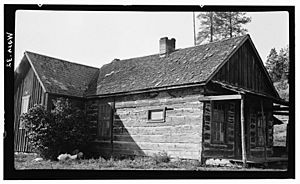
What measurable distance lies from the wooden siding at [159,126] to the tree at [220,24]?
1936mm

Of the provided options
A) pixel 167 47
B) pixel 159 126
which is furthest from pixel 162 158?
pixel 167 47

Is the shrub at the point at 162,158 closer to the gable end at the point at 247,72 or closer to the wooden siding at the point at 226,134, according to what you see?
the wooden siding at the point at 226,134

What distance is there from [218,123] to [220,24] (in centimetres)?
371

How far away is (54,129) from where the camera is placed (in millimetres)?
14773

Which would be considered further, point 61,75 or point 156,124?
point 61,75

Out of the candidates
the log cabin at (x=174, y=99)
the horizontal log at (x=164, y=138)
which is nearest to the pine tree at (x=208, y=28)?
the log cabin at (x=174, y=99)

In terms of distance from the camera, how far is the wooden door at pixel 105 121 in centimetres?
1588

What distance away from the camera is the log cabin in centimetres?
1324

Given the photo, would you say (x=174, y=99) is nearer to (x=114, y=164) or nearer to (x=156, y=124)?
(x=156, y=124)

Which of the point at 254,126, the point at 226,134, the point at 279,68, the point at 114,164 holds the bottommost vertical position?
the point at 114,164

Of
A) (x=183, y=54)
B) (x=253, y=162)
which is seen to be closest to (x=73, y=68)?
(x=183, y=54)

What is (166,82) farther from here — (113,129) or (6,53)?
(6,53)

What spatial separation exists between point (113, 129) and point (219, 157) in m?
4.31

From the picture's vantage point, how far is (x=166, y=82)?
46.4 ft
